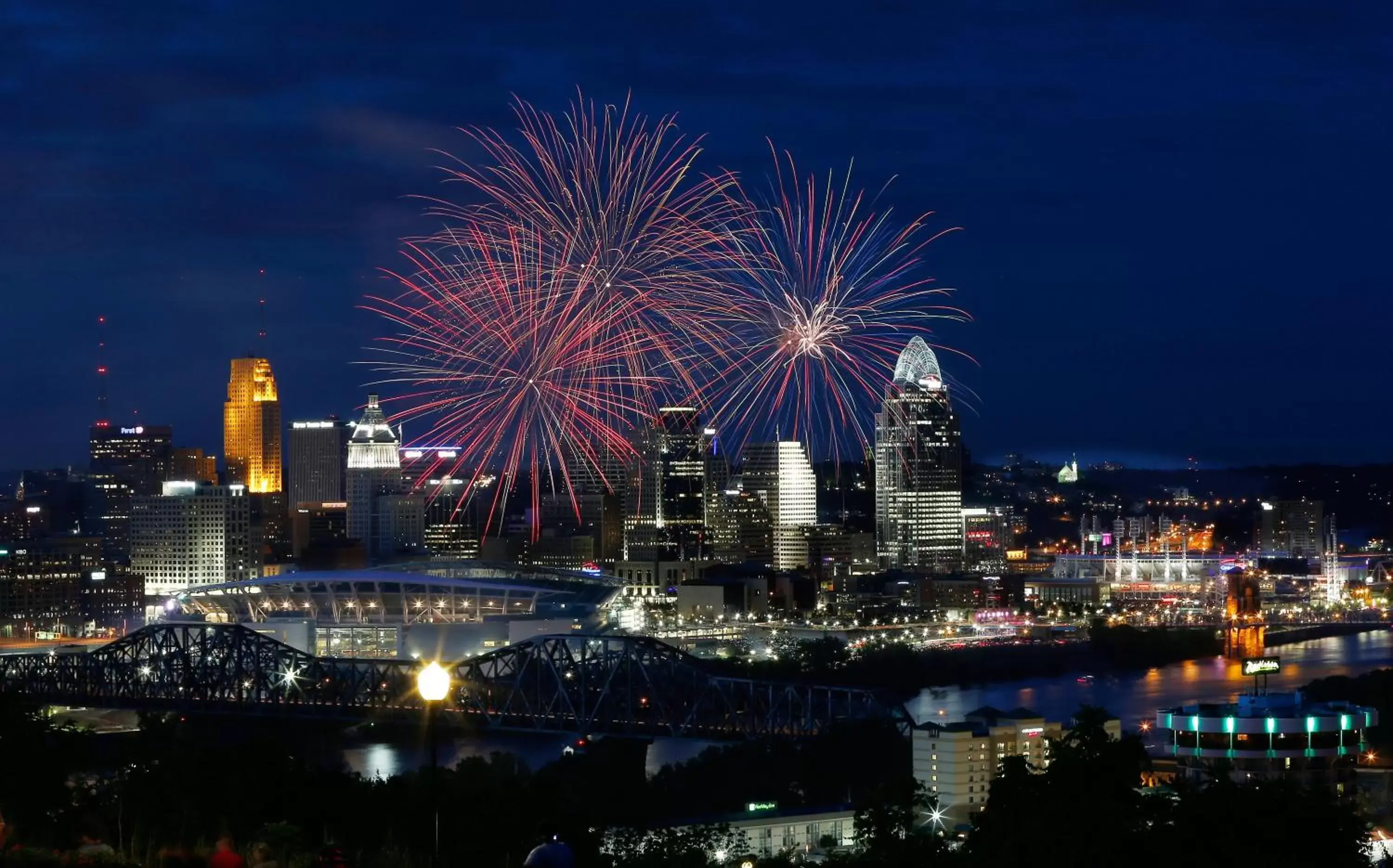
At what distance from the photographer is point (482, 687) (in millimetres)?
36375

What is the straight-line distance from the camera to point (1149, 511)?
386ft

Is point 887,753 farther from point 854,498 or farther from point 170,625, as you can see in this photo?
point 854,498

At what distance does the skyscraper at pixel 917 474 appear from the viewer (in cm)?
8250

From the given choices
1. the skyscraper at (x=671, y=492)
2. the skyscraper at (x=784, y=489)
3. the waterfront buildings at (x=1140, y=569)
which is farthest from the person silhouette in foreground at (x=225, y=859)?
the waterfront buildings at (x=1140, y=569)

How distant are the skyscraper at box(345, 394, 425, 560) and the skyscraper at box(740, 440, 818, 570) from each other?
11.7 m

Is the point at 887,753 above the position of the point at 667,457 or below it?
below

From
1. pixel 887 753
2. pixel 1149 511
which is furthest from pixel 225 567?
pixel 1149 511

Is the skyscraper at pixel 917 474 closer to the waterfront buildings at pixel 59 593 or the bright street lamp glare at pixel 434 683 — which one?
the waterfront buildings at pixel 59 593

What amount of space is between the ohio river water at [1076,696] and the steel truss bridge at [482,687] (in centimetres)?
45

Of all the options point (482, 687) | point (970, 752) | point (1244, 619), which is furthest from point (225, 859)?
point (1244, 619)

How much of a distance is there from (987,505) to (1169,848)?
293 ft

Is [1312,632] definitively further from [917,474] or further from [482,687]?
[482,687]

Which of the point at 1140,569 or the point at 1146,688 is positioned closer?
the point at 1146,688

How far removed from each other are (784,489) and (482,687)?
46873 mm
